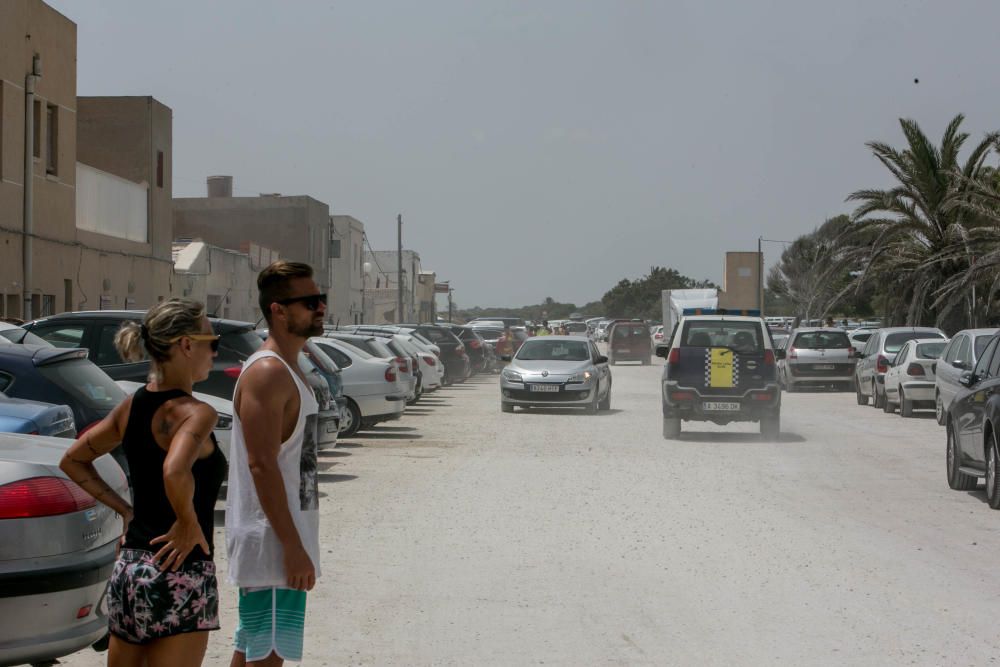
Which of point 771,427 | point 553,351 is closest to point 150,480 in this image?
point 771,427

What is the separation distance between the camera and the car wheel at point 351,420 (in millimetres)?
19812

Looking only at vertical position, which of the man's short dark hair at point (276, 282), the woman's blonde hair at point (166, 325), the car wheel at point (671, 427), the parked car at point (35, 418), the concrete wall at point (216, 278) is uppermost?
the concrete wall at point (216, 278)

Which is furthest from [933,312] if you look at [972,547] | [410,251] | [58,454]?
[410,251]

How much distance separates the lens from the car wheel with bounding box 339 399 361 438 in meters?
19.8

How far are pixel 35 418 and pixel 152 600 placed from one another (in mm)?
4216

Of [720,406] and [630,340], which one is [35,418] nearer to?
[720,406]

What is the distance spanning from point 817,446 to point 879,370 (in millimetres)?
9414

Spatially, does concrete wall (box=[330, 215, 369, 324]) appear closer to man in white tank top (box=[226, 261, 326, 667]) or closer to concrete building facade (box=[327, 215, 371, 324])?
concrete building facade (box=[327, 215, 371, 324])

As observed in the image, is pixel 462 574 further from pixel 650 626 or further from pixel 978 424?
pixel 978 424

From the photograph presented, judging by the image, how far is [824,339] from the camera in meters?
35.1

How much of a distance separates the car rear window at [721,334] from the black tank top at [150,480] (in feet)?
53.3

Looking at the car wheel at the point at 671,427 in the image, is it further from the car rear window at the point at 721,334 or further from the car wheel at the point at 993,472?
the car wheel at the point at 993,472

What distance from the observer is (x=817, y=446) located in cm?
1877

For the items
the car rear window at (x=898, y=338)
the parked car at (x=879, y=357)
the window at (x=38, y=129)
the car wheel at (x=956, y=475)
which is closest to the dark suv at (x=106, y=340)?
the car wheel at (x=956, y=475)
